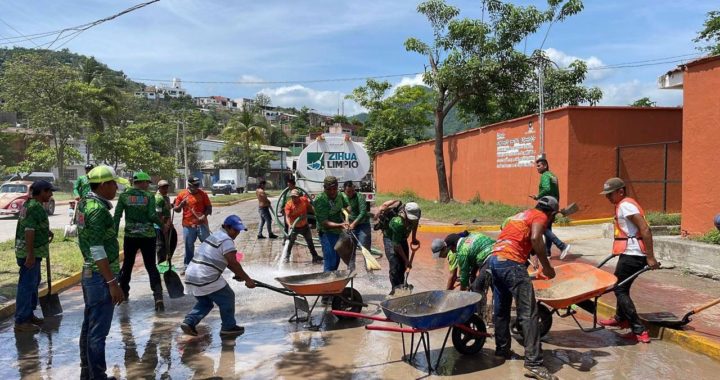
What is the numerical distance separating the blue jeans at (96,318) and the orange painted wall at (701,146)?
903cm

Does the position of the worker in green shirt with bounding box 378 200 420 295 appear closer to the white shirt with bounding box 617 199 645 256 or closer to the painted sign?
the white shirt with bounding box 617 199 645 256

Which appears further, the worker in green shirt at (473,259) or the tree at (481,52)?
the tree at (481,52)

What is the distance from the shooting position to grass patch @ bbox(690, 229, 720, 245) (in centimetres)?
827

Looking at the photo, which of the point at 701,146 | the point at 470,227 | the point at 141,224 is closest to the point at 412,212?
the point at 141,224

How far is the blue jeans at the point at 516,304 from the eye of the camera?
4.56 metres

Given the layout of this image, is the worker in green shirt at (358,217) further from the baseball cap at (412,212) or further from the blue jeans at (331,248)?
the baseball cap at (412,212)

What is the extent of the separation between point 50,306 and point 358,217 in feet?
13.4

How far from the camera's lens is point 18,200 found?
22500mm

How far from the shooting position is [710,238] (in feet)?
27.5

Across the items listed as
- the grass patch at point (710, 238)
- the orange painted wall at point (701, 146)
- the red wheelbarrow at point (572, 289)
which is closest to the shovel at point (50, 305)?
the red wheelbarrow at point (572, 289)

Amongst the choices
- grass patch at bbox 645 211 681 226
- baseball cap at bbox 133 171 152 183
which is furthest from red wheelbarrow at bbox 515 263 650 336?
grass patch at bbox 645 211 681 226

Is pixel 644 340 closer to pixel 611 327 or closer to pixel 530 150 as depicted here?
pixel 611 327

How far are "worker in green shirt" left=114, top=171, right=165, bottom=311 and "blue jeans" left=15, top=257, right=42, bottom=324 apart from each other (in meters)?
1.10

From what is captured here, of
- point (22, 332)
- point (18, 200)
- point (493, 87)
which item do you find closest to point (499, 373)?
point (22, 332)
